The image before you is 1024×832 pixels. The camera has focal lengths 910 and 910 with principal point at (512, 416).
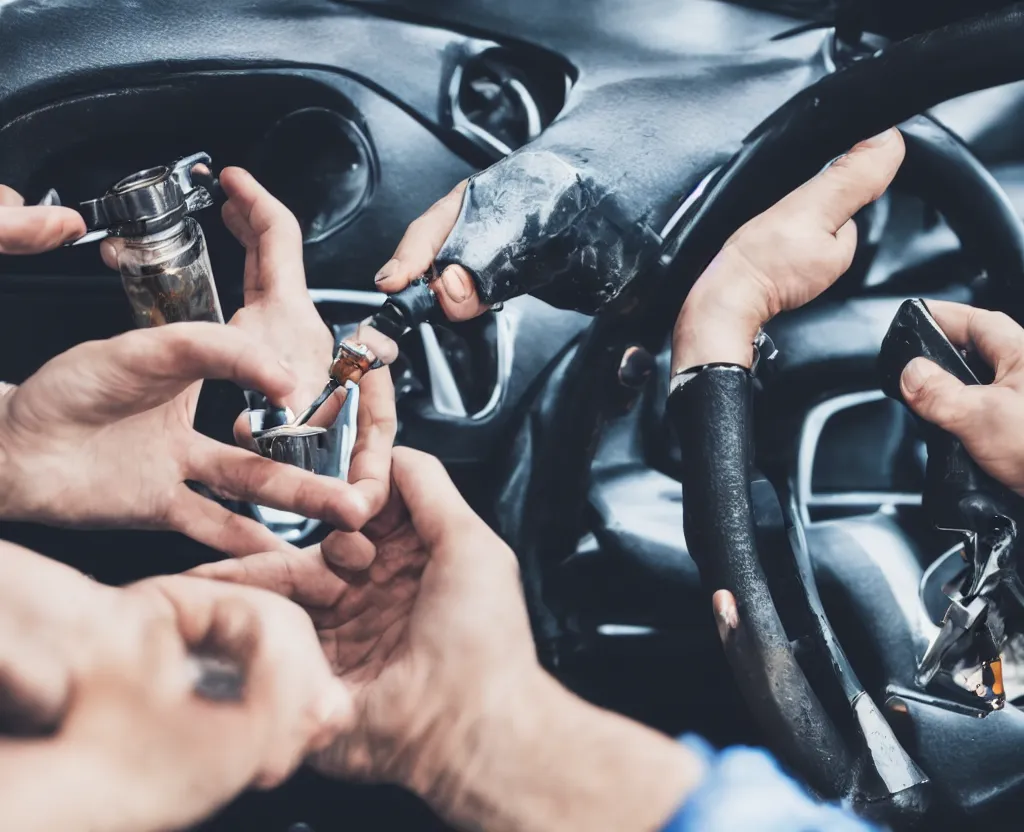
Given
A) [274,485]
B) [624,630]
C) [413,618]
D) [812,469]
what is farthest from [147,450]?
[812,469]

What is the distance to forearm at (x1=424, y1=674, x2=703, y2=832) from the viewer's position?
44cm

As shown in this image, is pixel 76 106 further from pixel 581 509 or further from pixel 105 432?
pixel 581 509

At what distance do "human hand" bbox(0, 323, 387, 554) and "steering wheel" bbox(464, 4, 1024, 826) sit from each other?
0.14 meters

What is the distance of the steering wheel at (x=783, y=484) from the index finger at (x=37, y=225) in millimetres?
313

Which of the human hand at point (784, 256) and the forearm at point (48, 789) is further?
the human hand at point (784, 256)

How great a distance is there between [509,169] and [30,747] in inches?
16.0

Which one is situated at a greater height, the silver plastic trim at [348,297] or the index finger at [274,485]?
the silver plastic trim at [348,297]

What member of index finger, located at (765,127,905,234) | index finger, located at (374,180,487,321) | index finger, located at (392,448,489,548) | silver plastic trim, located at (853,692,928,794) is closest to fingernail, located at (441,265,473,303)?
index finger, located at (374,180,487,321)

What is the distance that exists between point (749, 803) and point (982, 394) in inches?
10.2

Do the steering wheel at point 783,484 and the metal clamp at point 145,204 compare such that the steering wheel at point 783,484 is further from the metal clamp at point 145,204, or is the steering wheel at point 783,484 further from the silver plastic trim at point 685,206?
the metal clamp at point 145,204

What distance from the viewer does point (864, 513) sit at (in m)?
0.62

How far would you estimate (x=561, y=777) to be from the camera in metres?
0.45

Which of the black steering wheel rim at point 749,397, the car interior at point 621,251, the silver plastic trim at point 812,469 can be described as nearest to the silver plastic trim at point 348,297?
the car interior at point 621,251

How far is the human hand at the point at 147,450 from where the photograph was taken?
496 mm
